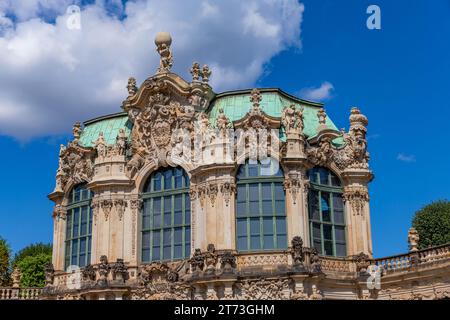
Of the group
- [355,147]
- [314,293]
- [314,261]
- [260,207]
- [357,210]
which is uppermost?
[355,147]

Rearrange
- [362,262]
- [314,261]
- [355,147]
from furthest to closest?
1. [355,147]
2. [362,262]
3. [314,261]

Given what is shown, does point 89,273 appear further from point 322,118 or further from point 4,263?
point 4,263

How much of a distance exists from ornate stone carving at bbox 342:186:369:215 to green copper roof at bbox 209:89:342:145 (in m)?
3.08

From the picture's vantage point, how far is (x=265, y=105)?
39.1 m

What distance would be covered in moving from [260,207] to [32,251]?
123ft

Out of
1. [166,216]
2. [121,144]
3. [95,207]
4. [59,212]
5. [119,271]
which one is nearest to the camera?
[119,271]

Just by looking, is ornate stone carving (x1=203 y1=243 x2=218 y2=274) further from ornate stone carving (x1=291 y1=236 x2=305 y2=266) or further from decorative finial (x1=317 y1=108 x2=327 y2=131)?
decorative finial (x1=317 y1=108 x2=327 y2=131)

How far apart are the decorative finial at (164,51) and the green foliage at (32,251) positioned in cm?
3150

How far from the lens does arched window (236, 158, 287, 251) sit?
35656 millimetres

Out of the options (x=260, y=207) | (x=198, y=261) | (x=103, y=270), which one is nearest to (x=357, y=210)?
(x=260, y=207)

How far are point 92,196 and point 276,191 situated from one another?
454 inches

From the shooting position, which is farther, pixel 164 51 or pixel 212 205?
pixel 164 51

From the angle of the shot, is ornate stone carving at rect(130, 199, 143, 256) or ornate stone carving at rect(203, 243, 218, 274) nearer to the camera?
ornate stone carving at rect(203, 243, 218, 274)

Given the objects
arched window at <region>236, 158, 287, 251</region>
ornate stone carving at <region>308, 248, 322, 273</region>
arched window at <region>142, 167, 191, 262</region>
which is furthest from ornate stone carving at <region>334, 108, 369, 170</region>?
arched window at <region>142, 167, 191, 262</region>
